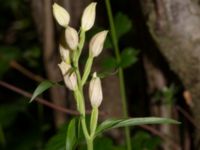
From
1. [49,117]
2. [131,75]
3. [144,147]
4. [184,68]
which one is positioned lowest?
[49,117]

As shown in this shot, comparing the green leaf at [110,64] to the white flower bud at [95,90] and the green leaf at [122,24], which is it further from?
the white flower bud at [95,90]

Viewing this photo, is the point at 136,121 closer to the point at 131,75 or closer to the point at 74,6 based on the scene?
the point at 74,6

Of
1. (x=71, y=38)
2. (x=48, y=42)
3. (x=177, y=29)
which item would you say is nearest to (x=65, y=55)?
(x=71, y=38)

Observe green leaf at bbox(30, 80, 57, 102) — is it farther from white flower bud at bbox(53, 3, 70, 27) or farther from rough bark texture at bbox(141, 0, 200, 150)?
rough bark texture at bbox(141, 0, 200, 150)

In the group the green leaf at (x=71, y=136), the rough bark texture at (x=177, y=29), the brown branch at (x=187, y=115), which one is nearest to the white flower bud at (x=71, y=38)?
the green leaf at (x=71, y=136)

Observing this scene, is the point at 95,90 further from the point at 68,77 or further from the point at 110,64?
the point at 110,64

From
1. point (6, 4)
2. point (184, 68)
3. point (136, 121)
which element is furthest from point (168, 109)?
point (6, 4)

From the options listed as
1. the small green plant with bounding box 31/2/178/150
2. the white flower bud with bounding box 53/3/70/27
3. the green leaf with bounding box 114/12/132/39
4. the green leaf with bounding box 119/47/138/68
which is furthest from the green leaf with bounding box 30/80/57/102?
the green leaf with bounding box 114/12/132/39
